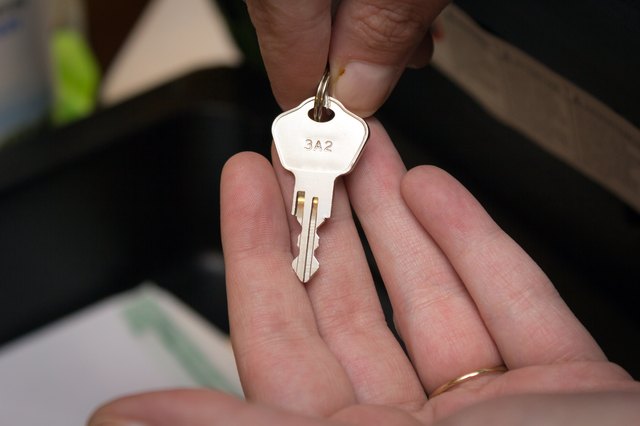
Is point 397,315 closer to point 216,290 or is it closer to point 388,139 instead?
point 388,139

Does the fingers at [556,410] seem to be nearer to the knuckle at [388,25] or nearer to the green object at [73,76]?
the knuckle at [388,25]

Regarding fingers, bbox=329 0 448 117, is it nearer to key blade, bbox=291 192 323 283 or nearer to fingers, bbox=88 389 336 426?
key blade, bbox=291 192 323 283

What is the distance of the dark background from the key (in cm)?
7

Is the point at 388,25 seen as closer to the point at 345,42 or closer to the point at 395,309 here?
the point at 345,42

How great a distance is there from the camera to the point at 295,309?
0.47 meters

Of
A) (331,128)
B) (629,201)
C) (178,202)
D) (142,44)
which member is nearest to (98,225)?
(178,202)

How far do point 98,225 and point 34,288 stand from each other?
0.27ft

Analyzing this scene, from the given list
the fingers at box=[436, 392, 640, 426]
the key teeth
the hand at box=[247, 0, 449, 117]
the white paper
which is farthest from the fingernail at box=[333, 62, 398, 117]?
the white paper

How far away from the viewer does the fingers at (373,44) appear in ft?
1.62

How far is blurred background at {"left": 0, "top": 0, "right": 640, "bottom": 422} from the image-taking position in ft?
1.90

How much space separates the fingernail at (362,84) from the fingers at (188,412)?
0.21 metres

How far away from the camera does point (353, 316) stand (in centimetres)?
50

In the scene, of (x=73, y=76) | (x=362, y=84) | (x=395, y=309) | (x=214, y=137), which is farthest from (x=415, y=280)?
(x=73, y=76)

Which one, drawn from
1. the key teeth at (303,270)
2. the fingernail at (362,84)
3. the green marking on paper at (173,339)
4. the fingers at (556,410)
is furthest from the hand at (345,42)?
the green marking on paper at (173,339)
